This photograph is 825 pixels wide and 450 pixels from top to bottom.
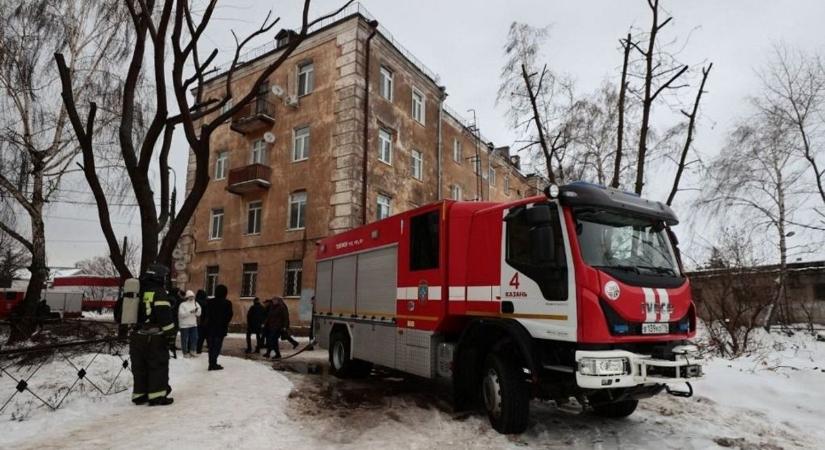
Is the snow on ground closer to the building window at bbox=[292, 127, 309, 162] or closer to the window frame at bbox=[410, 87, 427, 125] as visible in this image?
the building window at bbox=[292, 127, 309, 162]

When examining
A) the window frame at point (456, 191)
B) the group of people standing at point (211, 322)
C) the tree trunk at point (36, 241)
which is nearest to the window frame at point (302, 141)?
the window frame at point (456, 191)

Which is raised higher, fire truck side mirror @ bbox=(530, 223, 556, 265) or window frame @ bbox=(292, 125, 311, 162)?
window frame @ bbox=(292, 125, 311, 162)

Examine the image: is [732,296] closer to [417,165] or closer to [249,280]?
[417,165]

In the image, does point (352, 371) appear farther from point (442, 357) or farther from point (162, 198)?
point (162, 198)

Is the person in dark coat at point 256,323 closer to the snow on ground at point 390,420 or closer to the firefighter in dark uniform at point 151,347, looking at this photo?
the snow on ground at point 390,420

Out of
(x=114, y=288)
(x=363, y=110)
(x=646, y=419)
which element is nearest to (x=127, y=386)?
(x=646, y=419)

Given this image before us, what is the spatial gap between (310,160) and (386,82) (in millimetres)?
5164

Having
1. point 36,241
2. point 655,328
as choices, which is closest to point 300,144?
point 36,241

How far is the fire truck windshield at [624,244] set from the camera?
577cm

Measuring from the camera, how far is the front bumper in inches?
206

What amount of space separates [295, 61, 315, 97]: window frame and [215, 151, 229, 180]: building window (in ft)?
17.9

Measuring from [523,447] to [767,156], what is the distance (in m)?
21.1

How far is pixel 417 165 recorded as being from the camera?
25.3 m

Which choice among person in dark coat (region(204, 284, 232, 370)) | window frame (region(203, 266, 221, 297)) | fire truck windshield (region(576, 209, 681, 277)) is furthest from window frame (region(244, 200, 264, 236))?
fire truck windshield (region(576, 209, 681, 277))
